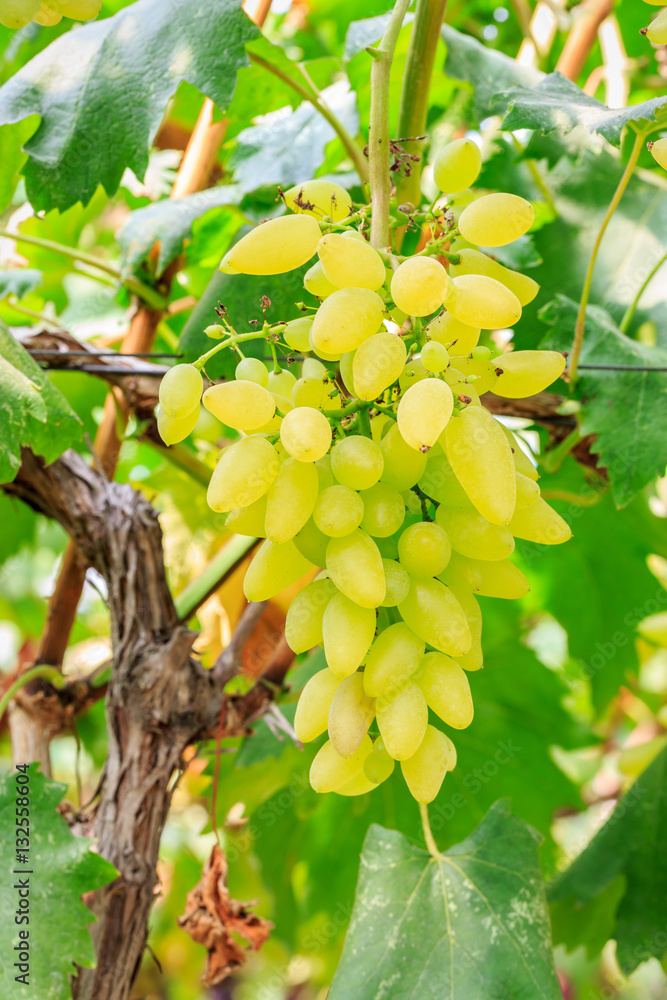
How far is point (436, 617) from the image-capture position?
1.51ft

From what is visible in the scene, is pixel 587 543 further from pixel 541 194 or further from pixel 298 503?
pixel 298 503

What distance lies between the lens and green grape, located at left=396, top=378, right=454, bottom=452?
41 cm

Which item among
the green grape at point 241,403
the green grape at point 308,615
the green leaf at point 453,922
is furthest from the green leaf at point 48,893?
the green grape at point 241,403

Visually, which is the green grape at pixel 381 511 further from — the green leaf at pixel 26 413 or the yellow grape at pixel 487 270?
the green leaf at pixel 26 413

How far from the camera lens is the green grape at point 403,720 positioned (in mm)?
432

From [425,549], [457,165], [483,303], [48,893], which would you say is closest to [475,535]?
[425,549]

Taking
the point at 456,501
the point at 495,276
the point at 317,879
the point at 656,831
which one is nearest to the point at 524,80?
the point at 495,276

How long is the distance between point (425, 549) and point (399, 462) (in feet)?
0.18

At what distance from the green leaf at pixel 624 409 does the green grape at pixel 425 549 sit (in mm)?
347

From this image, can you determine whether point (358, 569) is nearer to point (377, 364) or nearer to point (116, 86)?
point (377, 364)

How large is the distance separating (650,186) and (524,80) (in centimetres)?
21

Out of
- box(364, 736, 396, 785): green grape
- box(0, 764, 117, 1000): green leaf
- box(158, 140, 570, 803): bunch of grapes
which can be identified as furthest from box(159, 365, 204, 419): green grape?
box(0, 764, 117, 1000): green leaf

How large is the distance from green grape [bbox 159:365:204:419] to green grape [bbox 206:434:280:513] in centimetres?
4

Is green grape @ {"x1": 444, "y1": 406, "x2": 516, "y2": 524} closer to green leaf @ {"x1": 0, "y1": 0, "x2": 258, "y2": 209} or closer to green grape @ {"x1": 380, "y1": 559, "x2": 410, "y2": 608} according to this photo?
green grape @ {"x1": 380, "y1": 559, "x2": 410, "y2": 608}
